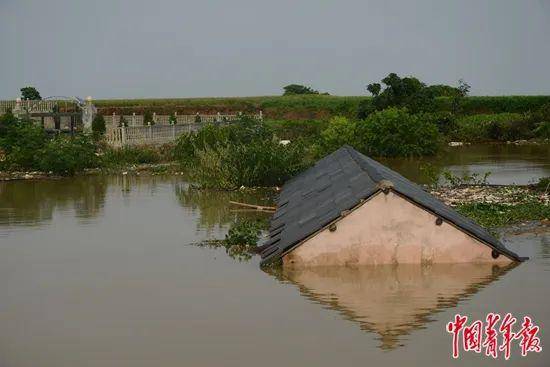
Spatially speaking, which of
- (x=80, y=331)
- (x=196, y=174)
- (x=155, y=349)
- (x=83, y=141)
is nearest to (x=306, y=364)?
(x=155, y=349)

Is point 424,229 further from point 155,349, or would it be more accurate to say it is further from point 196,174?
point 196,174

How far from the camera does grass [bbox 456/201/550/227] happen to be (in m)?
15.9

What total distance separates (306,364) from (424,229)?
3.86 meters

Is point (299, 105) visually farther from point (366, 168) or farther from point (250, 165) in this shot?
point (366, 168)

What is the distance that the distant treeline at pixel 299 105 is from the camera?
53069mm

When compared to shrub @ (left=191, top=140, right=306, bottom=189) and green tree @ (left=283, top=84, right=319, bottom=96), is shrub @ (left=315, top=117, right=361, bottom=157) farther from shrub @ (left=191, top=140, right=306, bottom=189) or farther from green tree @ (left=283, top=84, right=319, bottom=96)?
green tree @ (left=283, top=84, right=319, bottom=96)

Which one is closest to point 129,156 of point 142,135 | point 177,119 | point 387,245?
point 142,135

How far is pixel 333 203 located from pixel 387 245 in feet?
4.61

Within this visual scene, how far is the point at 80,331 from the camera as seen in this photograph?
10281 millimetres

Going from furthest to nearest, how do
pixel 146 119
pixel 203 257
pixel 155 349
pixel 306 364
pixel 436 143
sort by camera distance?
pixel 146 119
pixel 436 143
pixel 203 257
pixel 155 349
pixel 306 364

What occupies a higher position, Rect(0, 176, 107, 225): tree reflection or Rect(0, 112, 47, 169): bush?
Rect(0, 112, 47, 169): bush

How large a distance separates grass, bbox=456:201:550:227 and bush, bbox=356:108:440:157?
15994 millimetres

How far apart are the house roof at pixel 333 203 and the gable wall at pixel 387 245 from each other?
144 mm

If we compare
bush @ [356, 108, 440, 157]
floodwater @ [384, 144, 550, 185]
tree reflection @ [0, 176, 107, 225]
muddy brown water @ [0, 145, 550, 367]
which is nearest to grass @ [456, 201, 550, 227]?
muddy brown water @ [0, 145, 550, 367]
